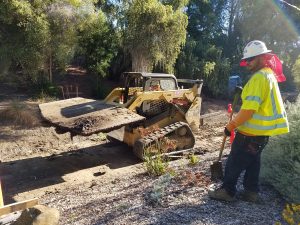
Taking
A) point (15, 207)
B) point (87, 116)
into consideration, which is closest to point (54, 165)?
point (87, 116)

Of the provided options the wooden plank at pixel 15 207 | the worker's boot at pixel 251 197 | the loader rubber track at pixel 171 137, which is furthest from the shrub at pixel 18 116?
the worker's boot at pixel 251 197

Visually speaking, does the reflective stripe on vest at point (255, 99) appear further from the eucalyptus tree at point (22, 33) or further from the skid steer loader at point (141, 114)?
the eucalyptus tree at point (22, 33)

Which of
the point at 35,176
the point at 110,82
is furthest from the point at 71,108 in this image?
the point at 110,82

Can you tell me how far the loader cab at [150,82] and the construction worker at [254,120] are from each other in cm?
400

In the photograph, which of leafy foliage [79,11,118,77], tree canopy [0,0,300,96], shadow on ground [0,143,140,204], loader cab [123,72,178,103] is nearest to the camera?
shadow on ground [0,143,140,204]

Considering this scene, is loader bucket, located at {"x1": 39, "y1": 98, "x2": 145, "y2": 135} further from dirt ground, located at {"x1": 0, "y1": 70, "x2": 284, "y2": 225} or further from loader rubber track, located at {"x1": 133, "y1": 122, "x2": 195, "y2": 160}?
dirt ground, located at {"x1": 0, "y1": 70, "x2": 284, "y2": 225}

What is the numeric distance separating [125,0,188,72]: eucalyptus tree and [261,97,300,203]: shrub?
10.2 metres

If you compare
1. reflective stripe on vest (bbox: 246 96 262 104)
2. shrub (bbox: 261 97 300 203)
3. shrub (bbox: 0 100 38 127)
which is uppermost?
reflective stripe on vest (bbox: 246 96 262 104)

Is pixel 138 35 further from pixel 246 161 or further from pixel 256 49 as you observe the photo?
pixel 246 161

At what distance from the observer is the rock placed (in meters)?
3.55

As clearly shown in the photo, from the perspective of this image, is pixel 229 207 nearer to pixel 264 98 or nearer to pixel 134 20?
pixel 264 98

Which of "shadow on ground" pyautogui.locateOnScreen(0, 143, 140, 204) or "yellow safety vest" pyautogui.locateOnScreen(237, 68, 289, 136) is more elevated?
"yellow safety vest" pyautogui.locateOnScreen(237, 68, 289, 136)

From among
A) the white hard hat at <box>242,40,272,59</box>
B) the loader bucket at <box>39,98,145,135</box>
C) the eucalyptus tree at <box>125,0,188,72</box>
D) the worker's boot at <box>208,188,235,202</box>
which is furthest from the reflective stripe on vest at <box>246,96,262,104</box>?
the eucalyptus tree at <box>125,0,188,72</box>

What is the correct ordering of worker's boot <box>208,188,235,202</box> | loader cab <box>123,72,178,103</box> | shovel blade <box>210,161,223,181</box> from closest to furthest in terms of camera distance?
worker's boot <box>208,188,235,202</box>
shovel blade <box>210,161,223,181</box>
loader cab <box>123,72,178,103</box>
